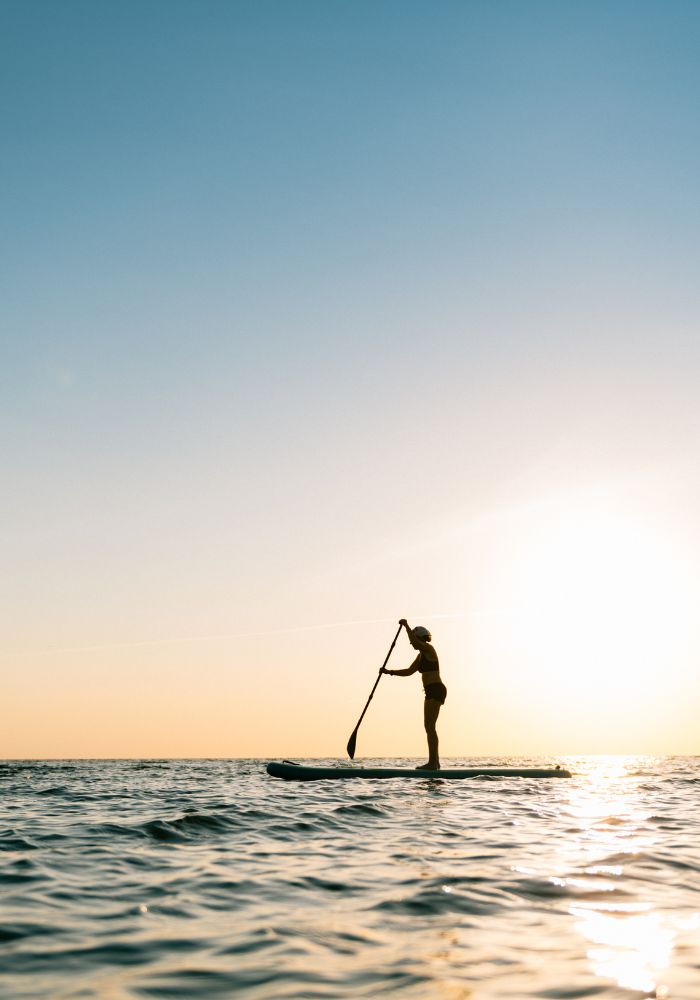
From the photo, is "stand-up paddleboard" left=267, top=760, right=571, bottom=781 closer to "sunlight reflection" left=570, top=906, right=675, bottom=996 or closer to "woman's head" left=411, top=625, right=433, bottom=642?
"woman's head" left=411, top=625, right=433, bottom=642

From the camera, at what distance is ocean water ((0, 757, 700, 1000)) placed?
12.4ft

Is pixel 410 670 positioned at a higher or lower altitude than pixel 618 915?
higher

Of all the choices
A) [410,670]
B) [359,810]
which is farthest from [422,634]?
[359,810]

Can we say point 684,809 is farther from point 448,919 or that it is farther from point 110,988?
point 110,988

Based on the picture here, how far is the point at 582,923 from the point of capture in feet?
16.0

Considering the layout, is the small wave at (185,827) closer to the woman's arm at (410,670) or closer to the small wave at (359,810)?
the small wave at (359,810)

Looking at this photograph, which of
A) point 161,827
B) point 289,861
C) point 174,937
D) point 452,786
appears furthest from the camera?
point 452,786

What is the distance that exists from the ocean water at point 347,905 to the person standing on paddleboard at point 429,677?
7464mm

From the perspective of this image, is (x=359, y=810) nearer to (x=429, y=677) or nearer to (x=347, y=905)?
(x=347, y=905)

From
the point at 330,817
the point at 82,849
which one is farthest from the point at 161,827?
the point at 330,817

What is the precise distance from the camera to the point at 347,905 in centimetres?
535

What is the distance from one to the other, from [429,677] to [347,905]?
44.0 feet

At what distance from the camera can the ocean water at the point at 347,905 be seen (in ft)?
12.4

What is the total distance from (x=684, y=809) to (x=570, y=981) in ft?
34.4
